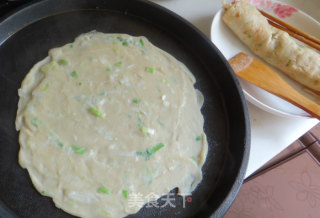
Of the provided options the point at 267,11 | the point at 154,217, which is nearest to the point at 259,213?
the point at 154,217

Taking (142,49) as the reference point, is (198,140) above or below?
below

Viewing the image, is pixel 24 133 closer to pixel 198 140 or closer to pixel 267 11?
pixel 198 140

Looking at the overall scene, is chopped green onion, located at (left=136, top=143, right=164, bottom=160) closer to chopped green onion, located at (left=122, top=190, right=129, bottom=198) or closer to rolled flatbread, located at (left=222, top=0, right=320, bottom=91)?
chopped green onion, located at (left=122, top=190, right=129, bottom=198)

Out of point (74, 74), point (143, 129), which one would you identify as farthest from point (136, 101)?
point (74, 74)

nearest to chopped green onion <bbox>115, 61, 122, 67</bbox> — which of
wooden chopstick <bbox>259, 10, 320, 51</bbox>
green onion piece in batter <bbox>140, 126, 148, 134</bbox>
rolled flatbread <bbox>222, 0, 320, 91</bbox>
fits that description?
green onion piece in batter <bbox>140, 126, 148, 134</bbox>
